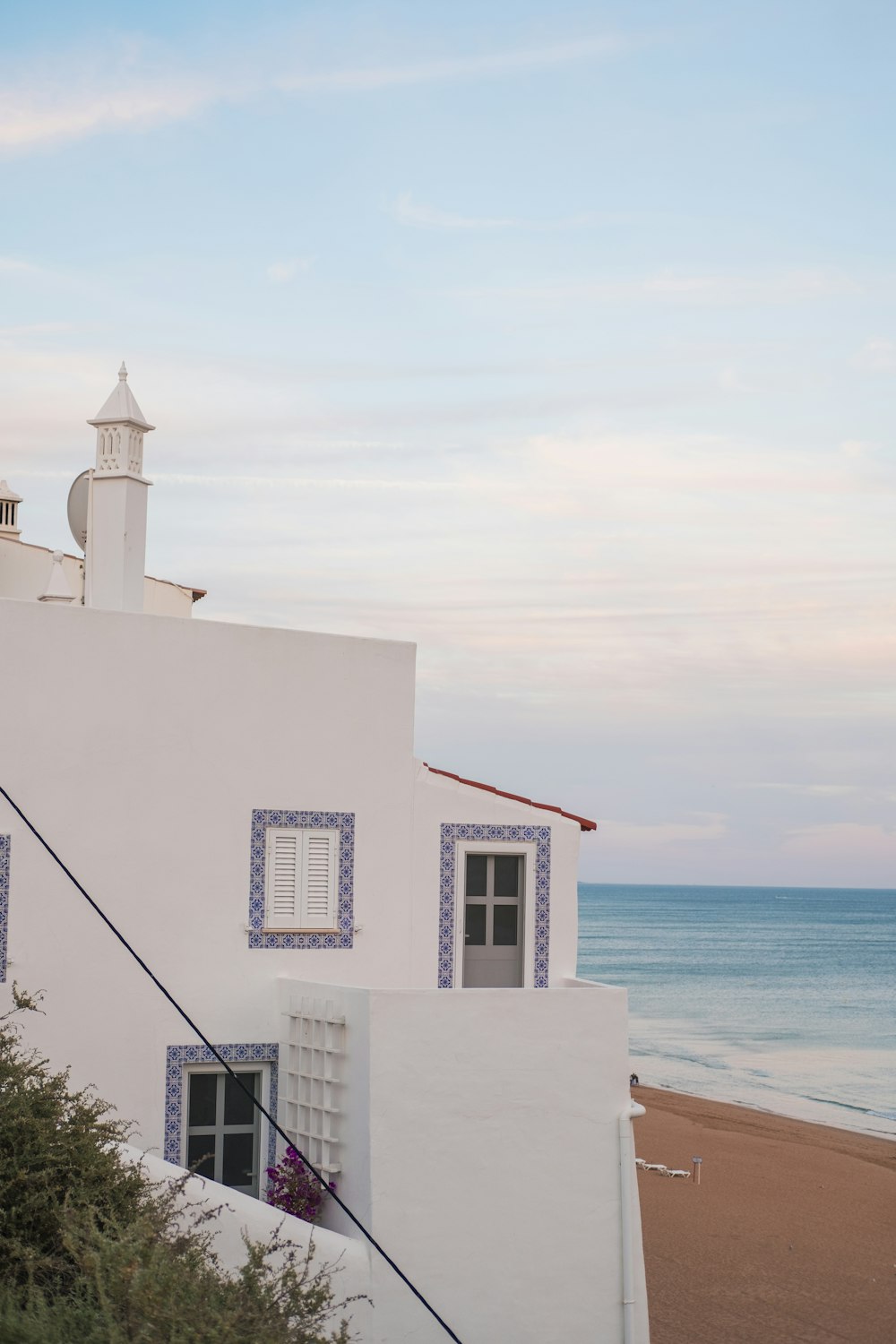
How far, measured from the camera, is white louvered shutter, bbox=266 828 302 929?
1346 cm

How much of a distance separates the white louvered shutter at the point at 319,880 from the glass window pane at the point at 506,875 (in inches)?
77.7

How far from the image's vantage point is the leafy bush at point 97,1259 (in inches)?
261

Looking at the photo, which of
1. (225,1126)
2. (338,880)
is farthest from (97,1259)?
(338,880)

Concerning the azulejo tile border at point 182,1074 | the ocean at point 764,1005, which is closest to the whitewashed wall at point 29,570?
the azulejo tile border at point 182,1074

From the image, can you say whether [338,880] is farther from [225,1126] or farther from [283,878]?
[225,1126]

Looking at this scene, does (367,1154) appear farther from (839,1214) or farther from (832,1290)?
(839,1214)

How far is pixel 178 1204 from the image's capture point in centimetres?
1075

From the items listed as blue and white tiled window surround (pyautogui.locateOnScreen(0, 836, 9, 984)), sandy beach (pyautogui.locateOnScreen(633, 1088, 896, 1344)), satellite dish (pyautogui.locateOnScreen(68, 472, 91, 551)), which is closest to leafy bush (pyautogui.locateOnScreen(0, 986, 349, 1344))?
blue and white tiled window surround (pyautogui.locateOnScreen(0, 836, 9, 984))

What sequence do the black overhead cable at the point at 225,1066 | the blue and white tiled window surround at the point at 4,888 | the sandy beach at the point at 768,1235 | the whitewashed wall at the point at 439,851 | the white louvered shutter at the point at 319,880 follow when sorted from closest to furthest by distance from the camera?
the black overhead cable at the point at 225,1066
the blue and white tiled window surround at the point at 4,888
the white louvered shutter at the point at 319,880
the whitewashed wall at the point at 439,851
the sandy beach at the point at 768,1235

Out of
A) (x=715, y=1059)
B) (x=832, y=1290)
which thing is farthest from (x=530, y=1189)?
(x=715, y=1059)

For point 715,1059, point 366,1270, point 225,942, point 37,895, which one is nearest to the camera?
point 366,1270

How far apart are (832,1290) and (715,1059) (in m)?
29.7

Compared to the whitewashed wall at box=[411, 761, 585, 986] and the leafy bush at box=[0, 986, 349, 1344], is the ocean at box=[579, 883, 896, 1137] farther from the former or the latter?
the leafy bush at box=[0, 986, 349, 1344]

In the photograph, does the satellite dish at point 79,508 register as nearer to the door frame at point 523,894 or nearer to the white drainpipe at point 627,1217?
the door frame at point 523,894
